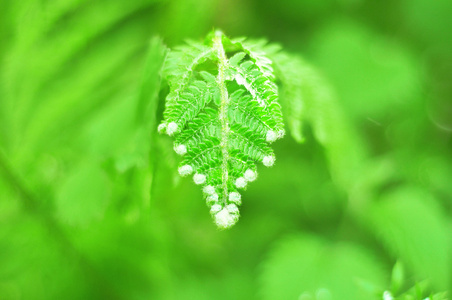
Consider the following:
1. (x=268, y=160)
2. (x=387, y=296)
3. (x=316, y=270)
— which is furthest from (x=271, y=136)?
(x=316, y=270)

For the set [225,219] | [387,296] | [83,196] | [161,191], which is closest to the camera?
[225,219]

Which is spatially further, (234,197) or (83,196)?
(83,196)

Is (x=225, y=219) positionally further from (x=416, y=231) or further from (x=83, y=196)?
(x=416, y=231)

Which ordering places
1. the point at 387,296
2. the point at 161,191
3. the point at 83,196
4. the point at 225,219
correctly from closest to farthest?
the point at 225,219 → the point at 387,296 → the point at 83,196 → the point at 161,191

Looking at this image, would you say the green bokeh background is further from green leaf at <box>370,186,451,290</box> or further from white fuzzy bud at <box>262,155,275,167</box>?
white fuzzy bud at <box>262,155,275,167</box>

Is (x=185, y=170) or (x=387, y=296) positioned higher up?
(x=185, y=170)

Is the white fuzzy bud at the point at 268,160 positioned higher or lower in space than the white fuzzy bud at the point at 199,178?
higher

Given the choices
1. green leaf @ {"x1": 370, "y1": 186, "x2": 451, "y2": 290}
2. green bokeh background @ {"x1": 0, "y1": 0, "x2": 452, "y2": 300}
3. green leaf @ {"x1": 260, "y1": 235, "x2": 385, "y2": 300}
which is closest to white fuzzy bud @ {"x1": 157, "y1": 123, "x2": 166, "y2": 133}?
green bokeh background @ {"x1": 0, "y1": 0, "x2": 452, "y2": 300}

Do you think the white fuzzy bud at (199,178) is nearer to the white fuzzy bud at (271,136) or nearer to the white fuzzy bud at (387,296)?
the white fuzzy bud at (271,136)

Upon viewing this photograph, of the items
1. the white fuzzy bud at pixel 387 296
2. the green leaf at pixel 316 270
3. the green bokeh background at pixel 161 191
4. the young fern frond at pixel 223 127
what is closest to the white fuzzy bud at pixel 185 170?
the young fern frond at pixel 223 127
